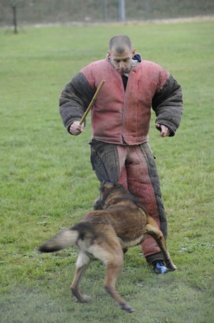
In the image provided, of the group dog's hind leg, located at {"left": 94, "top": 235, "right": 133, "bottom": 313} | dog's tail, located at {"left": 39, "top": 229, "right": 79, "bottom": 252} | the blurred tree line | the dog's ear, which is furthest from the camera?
the blurred tree line

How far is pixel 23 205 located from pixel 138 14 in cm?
4074

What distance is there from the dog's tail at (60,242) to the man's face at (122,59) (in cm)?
150

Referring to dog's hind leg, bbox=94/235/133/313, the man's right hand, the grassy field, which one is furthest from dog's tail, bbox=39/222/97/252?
the man's right hand

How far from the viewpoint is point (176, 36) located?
3016 centimetres

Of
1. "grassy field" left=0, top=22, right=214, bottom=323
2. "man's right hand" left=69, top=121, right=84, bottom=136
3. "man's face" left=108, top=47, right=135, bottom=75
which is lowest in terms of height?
"grassy field" left=0, top=22, right=214, bottom=323

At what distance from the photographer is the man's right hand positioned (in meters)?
5.32

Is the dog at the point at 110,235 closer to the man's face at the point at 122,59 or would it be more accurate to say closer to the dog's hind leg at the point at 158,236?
the dog's hind leg at the point at 158,236

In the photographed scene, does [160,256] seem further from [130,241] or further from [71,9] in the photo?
[71,9]

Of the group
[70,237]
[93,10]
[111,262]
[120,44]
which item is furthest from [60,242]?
[93,10]

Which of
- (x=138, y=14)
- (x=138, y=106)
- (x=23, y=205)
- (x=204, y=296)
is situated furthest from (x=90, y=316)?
(x=138, y=14)

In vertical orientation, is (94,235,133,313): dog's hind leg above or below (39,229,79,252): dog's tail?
below

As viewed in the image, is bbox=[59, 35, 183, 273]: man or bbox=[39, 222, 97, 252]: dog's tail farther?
bbox=[59, 35, 183, 273]: man

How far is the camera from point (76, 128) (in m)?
5.35

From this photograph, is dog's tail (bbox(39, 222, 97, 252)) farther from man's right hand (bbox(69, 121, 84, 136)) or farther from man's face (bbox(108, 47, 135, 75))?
man's face (bbox(108, 47, 135, 75))
